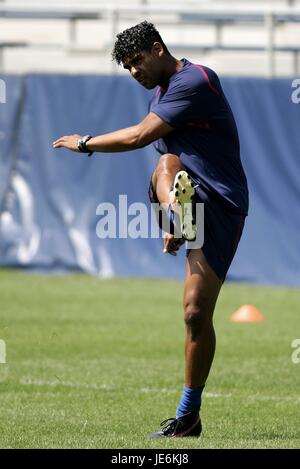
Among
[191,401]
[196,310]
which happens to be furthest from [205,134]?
[191,401]

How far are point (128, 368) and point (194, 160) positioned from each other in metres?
2.92

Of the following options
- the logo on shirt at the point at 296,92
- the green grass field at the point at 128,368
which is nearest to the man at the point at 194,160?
the green grass field at the point at 128,368

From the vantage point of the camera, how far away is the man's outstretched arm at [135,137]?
635 cm

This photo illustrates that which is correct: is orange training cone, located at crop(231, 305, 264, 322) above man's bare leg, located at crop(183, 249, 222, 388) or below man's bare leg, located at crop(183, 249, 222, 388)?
below

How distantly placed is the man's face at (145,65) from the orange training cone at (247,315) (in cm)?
537

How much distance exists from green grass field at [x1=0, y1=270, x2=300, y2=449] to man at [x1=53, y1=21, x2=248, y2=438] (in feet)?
1.57

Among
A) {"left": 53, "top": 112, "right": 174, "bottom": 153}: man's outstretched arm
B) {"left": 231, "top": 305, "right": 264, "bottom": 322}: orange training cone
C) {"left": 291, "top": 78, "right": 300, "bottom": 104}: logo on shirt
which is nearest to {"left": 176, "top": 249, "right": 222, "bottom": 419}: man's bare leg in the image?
{"left": 53, "top": 112, "right": 174, "bottom": 153}: man's outstretched arm

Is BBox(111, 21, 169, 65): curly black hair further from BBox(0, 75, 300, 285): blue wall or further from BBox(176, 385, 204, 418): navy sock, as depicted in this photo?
BBox(0, 75, 300, 285): blue wall

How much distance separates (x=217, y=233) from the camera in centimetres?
643

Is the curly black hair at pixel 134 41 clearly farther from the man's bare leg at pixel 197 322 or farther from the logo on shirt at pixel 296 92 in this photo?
the logo on shirt at pixel 296 92

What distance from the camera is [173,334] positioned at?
1088 cm

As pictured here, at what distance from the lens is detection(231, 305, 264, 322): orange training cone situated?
11.6 metres
